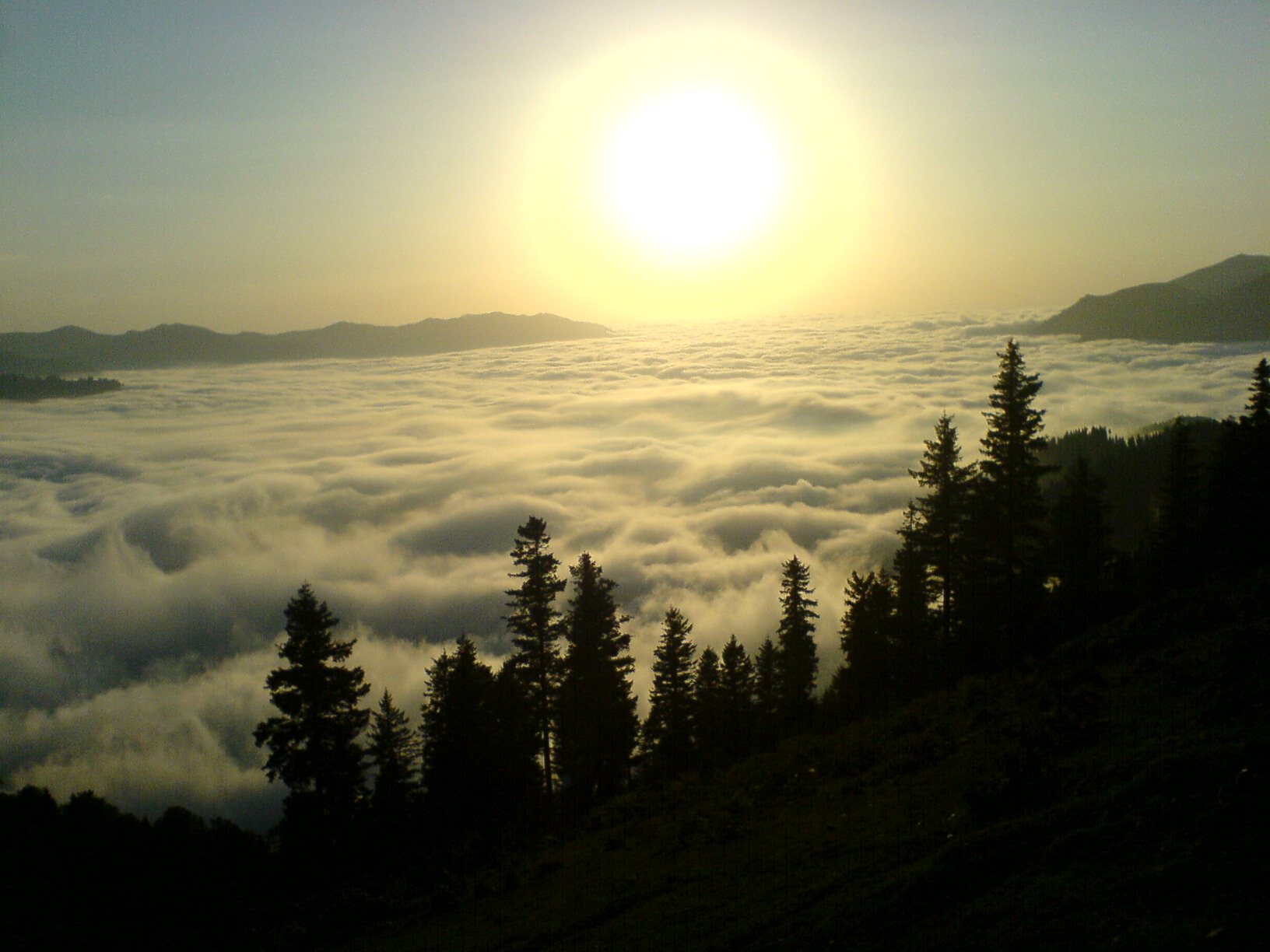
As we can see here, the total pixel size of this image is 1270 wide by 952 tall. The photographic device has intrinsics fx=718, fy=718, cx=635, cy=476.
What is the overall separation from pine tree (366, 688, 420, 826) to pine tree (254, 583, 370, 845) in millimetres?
1390

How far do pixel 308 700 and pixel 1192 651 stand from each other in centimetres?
2459

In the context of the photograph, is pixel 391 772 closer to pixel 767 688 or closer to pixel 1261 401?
pixel 767 688

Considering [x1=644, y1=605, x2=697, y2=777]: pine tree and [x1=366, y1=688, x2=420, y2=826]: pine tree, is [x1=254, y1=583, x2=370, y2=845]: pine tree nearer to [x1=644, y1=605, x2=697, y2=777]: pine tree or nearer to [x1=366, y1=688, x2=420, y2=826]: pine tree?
[x1=366, y1=688, x2=420, y2=826]: pine tree

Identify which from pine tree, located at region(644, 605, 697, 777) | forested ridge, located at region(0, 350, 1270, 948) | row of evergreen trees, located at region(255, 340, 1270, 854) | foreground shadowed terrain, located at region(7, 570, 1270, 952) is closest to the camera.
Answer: foreground shadowed terrain, located at region(7, 570, 1270, 952)

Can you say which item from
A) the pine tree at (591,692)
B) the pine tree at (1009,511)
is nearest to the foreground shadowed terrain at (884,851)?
the pine tree at (1009,511)

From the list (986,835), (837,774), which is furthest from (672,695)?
(986,835)

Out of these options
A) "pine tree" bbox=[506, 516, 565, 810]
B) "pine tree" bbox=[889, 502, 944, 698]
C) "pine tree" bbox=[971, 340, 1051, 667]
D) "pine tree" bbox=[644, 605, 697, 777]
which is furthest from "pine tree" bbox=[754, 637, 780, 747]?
"pine tree" bbox=[971, 340, 1051, 667]

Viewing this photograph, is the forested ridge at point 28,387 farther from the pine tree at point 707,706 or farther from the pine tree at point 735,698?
the pine tree at point 735,698

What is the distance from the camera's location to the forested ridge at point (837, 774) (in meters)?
6.65

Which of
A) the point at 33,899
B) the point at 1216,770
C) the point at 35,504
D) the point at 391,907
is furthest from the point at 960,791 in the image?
the point at 35,504

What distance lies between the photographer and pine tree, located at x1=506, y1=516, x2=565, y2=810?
91.6ft

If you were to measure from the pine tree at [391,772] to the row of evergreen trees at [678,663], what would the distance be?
175mm

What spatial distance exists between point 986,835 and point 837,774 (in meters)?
7.30

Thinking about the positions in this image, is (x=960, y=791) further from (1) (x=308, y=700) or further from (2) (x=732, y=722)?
(2) (x=732, y=722)
